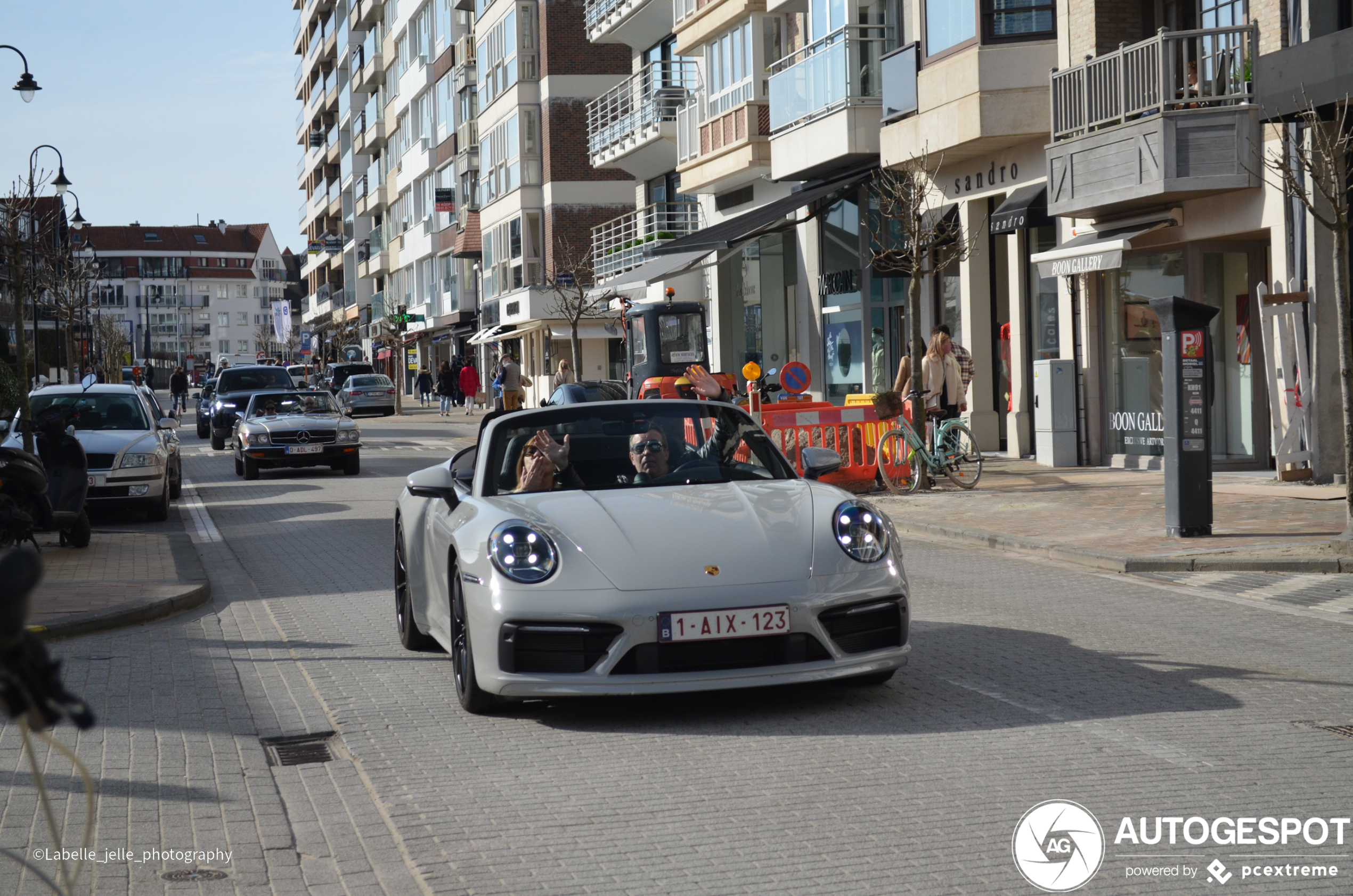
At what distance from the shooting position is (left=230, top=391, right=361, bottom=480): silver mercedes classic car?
81.0 ft

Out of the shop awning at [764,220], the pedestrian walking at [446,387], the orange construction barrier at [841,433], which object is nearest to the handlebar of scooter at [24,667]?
the orange construction barrier at [841,433]

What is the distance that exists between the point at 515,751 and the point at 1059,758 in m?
2.05

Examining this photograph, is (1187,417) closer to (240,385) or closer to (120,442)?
(120,442)

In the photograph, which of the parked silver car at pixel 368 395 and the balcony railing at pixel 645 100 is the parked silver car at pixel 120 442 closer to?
the balcony railing at pixel 645 100

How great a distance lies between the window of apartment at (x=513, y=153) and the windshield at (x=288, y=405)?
32095mm

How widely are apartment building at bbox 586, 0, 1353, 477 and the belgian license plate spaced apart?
12915mm

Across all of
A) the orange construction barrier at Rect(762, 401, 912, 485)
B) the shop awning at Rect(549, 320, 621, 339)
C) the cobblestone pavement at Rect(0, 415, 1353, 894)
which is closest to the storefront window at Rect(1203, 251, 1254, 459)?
the orange construction barrier at Rect(762, 401, 912, 485)

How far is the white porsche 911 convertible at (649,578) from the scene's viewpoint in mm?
6125

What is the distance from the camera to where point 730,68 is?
34.0 metres

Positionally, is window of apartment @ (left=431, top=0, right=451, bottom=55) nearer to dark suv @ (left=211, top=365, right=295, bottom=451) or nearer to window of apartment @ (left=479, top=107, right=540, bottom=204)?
window of apartment @ (left=479, top=107, right=540, bottom=204)

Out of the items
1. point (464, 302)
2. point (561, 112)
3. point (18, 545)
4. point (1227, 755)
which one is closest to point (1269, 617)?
point (1227, 755)

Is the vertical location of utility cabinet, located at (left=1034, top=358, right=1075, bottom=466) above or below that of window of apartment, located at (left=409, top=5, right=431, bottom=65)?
below

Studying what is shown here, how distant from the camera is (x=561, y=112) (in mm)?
55344

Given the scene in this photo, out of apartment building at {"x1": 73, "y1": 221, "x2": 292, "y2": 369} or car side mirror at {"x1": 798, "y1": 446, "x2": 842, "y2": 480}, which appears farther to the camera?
apartment building at {"x1": 73, "y1": 221, "x2": 292, "y2": 369}
